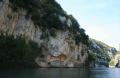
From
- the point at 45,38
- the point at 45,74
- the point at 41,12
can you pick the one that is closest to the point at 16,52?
the point at 45,38

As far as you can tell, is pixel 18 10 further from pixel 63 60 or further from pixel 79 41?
pixel 79 41

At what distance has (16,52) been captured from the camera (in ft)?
246

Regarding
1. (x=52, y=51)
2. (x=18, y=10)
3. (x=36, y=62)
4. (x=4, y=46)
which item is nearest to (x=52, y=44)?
(x=52, y=51)

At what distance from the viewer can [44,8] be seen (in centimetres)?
9531

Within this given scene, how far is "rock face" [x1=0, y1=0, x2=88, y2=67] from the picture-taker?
76.1m

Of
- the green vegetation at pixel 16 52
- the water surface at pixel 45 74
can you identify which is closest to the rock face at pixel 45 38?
the green vegetation at pixel 16 52

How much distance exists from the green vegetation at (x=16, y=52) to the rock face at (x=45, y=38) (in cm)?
213

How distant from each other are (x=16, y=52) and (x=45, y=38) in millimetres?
18342

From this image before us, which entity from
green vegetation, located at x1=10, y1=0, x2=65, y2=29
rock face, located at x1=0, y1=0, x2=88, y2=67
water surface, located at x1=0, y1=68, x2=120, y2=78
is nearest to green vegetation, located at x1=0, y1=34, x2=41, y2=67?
rock face, located at x1=0, y1=0, x2=88, y2=67

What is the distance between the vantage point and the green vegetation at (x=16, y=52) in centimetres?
7189

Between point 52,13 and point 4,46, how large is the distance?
97.8ft

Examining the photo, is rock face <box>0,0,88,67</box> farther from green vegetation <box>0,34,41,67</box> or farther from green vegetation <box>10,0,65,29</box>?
green vegetation <box>0,34,41,67</box>

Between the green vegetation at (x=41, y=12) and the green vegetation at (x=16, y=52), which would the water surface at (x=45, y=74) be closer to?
the green vegetation at (x=16, y=52)

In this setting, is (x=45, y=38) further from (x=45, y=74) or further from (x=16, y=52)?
(x=45, y=74)
